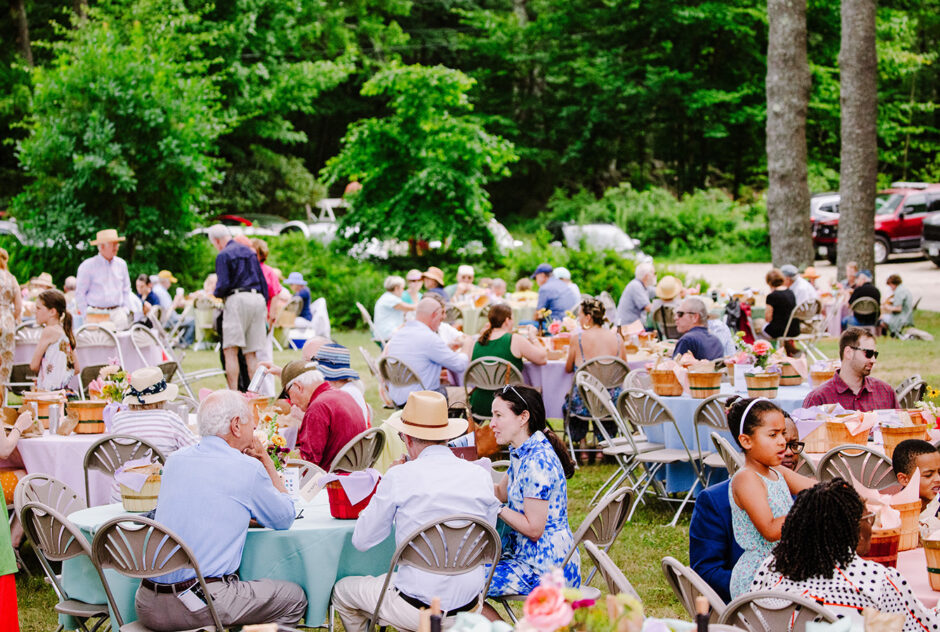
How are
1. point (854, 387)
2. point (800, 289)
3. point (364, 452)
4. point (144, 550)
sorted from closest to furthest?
1. point (144, 550)
2. point (364, 452)
3. point (854, 387)
4. point (800, 289)

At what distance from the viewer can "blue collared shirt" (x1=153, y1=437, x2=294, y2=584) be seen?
4.03 meters

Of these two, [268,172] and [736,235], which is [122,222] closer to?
[268,172]

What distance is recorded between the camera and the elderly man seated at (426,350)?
9070 millimetres

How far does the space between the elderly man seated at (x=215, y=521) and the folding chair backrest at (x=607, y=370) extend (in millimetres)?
4845

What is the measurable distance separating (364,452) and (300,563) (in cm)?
146

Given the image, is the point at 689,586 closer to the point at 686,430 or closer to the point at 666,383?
the point at 686,430

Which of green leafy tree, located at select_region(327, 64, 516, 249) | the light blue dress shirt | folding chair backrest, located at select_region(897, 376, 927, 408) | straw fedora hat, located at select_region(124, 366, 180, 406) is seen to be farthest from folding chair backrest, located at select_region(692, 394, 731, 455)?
green leafy tree, located at select_region(327, 64, 516, 249)

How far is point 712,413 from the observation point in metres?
6.80

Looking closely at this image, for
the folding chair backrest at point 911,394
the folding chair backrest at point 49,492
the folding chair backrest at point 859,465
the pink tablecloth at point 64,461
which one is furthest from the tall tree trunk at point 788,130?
the folding chair backrest at point 49,492

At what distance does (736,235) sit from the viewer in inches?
1166

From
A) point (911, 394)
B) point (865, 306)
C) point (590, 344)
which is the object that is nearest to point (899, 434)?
point (911, 394)

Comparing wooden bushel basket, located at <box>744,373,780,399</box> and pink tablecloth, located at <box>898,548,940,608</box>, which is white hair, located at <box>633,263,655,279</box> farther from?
pink tablecloth, located at <box>898,548,940,608</box>

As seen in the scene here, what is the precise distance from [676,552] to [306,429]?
7.68ft

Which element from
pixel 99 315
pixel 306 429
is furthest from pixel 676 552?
pixel 99 315
